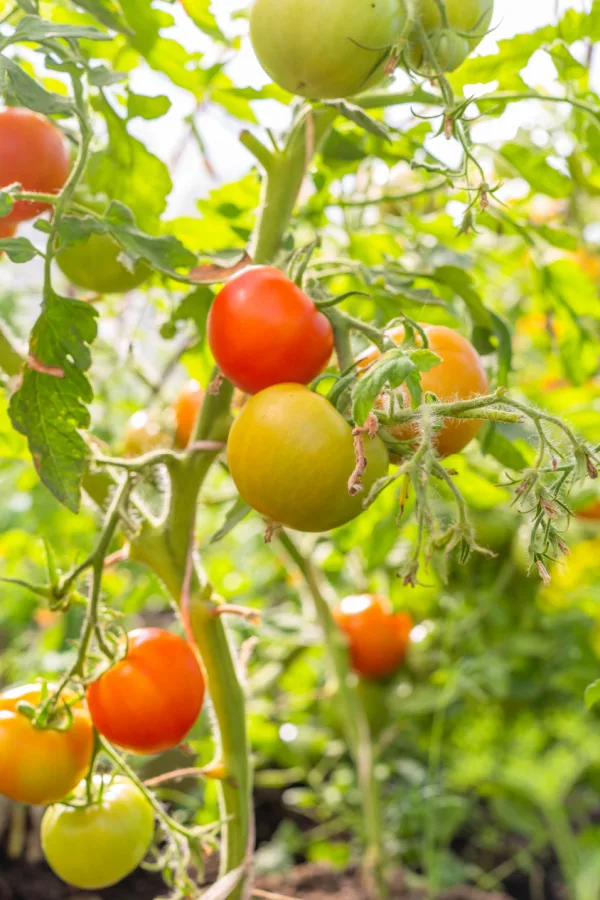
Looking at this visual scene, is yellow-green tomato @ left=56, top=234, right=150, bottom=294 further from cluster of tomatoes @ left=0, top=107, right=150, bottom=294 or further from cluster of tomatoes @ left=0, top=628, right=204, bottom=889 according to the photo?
cluster of tomatoes @ left=0, top=628, right=204, bottom=889

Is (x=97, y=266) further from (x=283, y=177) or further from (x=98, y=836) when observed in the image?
(x=98, y=836)

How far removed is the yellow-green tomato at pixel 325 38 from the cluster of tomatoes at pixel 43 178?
189 millimetres

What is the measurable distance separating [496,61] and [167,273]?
0.41 m

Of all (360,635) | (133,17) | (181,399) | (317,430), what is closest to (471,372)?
(317,430)

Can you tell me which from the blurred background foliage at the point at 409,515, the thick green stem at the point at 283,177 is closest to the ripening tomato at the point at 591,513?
the blurred background foliage at the point at 409,515

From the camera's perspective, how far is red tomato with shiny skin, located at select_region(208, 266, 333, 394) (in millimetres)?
538

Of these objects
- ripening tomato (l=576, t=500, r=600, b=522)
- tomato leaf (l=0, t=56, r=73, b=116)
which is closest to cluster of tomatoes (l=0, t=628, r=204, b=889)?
tomato leaf (l=0, t=56, r=73, b=116)

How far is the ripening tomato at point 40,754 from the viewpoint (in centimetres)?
61

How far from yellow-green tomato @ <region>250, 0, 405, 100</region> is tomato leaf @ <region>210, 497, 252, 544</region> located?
0.30 meters

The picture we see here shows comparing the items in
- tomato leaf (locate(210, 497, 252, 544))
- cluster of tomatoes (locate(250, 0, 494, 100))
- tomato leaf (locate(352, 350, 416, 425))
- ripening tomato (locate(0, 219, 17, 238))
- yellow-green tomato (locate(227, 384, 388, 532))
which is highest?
cluster of tomatoes (locate(250, 0, 494, 100))

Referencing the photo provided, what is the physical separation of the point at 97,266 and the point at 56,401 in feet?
0.61

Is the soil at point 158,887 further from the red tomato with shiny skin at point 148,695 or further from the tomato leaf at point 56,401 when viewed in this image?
the tomato leaf at point 56,401

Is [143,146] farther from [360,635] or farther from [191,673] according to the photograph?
[360,635]

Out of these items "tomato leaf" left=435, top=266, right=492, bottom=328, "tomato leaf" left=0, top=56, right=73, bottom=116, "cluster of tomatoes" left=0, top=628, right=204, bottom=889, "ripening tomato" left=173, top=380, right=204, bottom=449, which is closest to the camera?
"tomato leaf" left=0, top=56, right=73, bottom=116
